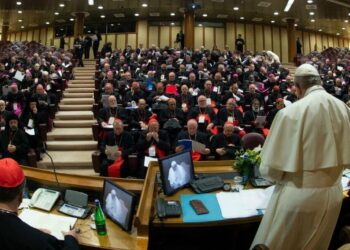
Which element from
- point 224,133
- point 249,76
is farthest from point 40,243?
point 249,76

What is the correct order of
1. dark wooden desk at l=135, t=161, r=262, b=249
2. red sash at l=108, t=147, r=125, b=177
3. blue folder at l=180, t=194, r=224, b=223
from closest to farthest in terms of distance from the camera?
dark wooden desk at l=135, t=161, r=262, b=249 → blue folder at l=180, t=194, r=224, b=223 → red sash at l=108, t=147, r=125, b=177

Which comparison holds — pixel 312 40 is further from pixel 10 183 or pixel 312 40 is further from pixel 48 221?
pixel 10 183

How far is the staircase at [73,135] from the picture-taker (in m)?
5.96

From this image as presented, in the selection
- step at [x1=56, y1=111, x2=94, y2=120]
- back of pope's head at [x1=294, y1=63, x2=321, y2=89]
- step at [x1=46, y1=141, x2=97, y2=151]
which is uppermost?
back of pope's head at [x1=294, y1=63, x2=321, y2=89]

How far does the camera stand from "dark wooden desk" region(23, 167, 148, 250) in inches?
84.7

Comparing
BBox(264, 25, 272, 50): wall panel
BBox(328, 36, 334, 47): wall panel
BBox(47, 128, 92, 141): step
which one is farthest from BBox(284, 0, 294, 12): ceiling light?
BBox(47, 128, 92, 141): step

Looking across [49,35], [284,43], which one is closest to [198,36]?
[284,43]

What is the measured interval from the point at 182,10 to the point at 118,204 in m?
16.3

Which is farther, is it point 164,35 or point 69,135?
point 164,35

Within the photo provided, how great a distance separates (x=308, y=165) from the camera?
6.39ft

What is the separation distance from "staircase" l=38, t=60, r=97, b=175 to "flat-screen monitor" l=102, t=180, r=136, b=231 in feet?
10.8

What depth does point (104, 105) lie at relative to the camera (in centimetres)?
727

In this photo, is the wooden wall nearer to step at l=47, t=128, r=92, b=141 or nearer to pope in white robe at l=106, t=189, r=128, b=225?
step at l=47, t=128, r=92, b=141

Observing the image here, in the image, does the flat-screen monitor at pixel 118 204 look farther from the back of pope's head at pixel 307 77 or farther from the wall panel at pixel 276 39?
the wall panel at pixel 276 39
